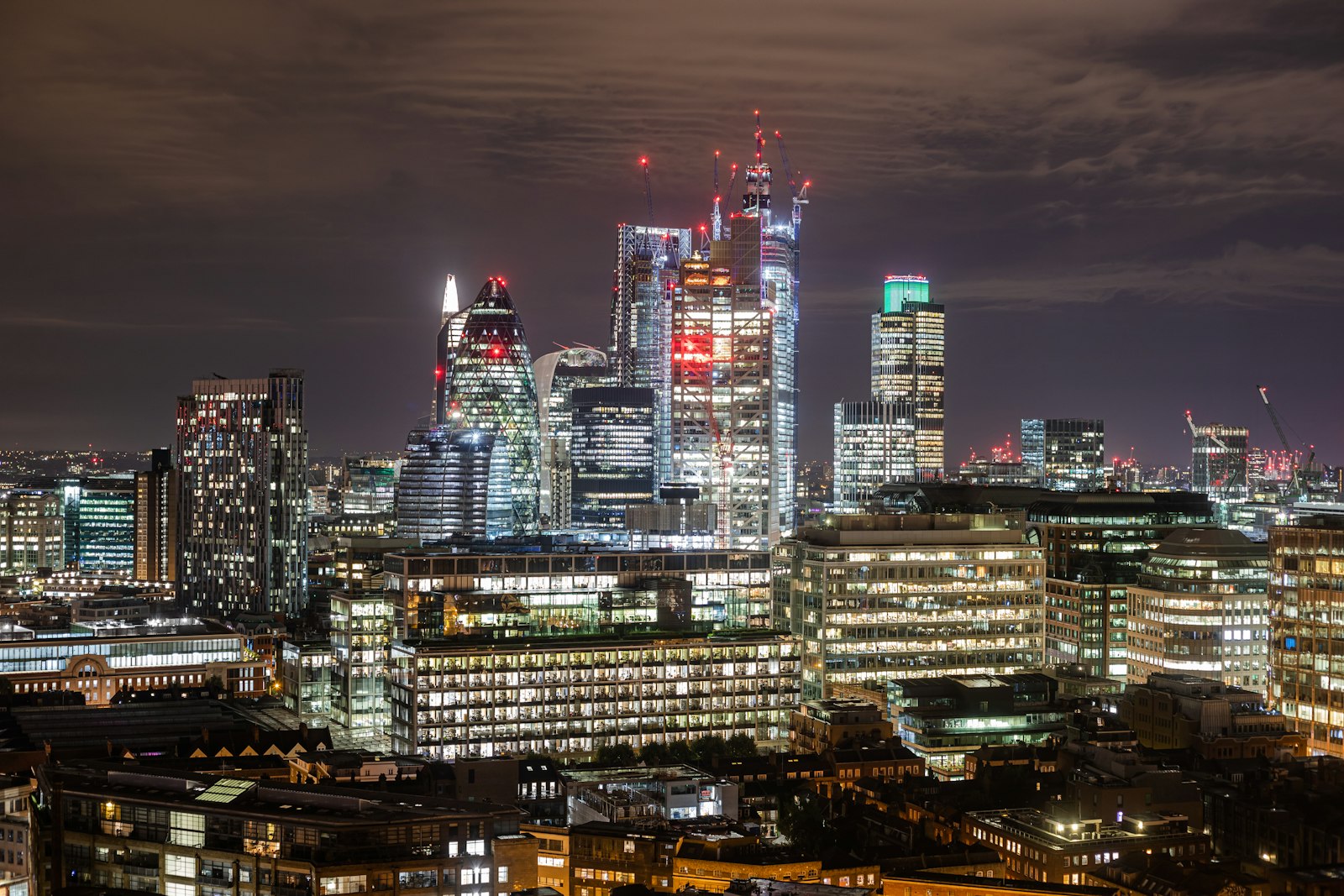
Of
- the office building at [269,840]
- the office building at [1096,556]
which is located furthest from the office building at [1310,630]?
the office building at [269,840]

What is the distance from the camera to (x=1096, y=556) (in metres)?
164

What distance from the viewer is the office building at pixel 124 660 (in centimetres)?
14912

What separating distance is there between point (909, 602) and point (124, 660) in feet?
226

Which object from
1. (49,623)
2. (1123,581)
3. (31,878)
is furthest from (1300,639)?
(49,623)

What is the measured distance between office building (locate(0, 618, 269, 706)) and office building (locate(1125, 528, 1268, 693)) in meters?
79.9

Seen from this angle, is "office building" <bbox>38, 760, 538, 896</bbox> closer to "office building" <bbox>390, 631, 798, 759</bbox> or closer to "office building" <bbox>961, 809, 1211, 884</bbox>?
"office building" <bbox>961, 809, 1211, 884</bbox>

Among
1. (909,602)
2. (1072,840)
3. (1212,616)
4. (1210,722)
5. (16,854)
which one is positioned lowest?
(1072,840)

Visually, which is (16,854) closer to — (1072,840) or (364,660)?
(1072,840)

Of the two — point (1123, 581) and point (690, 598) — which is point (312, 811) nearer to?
point (690, 598)

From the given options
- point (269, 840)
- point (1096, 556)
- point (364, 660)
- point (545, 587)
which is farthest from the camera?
point (1096, 556)

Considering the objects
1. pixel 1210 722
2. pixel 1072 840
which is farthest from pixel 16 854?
pixel 1210 722

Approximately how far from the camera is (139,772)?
71.3 meters

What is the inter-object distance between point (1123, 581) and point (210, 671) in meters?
82.7

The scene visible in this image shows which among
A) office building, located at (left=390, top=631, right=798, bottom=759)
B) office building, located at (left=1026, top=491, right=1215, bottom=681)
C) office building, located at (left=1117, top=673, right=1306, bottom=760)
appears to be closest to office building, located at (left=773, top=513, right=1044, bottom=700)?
office building, located at (left=390, top=631, right=798, bottom=759)
